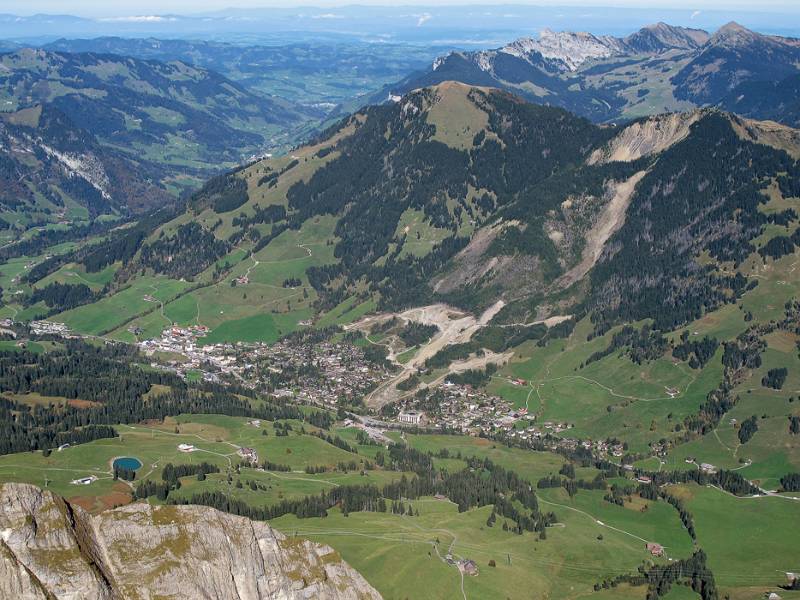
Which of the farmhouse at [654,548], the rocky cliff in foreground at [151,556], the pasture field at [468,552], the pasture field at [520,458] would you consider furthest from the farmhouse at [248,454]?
the rocky cliff in foreground at [151,556]

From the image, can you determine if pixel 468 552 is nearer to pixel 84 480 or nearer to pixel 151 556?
pixel 84 480

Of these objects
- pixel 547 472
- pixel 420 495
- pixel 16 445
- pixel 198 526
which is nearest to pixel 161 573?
pixel 198 526

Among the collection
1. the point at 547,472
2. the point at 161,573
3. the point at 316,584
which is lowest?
the point at 547,472

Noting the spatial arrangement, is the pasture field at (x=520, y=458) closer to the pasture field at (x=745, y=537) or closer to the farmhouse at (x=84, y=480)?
the pasture field at (x=745, y=537)

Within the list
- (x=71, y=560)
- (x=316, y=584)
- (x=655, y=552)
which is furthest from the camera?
(x=655, y=552)

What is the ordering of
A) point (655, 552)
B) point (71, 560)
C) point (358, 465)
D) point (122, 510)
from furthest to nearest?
point (358, 465) < point (655, 552) < point (122, 510) < point (71, 560)

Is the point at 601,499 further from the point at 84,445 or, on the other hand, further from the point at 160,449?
the point at 84,445
